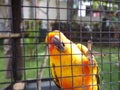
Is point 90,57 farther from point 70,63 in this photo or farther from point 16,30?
point 16,30

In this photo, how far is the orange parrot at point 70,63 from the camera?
3.87 ft

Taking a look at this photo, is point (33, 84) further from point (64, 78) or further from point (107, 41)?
point (107, 41)

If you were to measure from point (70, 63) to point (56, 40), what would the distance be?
11 cm

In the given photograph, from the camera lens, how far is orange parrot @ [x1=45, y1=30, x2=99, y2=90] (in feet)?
3.87

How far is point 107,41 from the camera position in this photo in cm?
123

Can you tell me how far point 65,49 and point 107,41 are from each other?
19 cm

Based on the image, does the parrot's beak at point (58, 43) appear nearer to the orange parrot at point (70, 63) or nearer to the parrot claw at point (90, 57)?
the orange parrot at point (70, 63)

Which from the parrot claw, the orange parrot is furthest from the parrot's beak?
the parrot claw

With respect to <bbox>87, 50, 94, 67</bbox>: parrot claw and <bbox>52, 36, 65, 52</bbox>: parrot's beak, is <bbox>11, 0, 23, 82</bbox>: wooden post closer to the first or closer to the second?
<bbox>52, 36, 65, 52</bbox>: parrot's beak

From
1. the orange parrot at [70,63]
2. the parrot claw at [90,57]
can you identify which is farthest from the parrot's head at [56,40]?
the parrot claw at [90,57]

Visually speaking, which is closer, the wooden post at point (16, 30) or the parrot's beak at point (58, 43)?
the wooden post at point (16, 30)

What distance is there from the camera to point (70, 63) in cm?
118

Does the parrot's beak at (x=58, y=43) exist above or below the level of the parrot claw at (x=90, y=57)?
above

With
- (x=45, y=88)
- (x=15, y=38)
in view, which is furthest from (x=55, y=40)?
(x=45, y=88)
